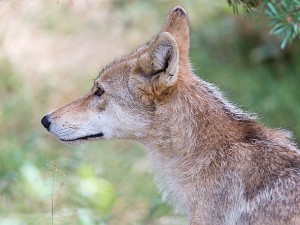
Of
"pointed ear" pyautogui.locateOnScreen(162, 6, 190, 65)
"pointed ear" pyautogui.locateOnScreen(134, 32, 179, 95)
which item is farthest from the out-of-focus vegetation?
"pointed ear" pyautogui.locateOnScreen(134, 32, 179, 95)

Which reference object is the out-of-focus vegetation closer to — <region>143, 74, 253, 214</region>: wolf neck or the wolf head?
the wolf head

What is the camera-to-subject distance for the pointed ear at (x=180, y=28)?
6516mm

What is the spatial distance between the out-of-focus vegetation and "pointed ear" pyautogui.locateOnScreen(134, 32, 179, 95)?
1.42 meters

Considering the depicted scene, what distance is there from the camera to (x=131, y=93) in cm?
632

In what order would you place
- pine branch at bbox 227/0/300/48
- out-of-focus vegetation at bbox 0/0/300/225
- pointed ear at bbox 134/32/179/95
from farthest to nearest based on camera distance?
out-of-focus vegetation at bbox 0/0/300/225
pine branch at bbox 227/0/300/48
pointed ear at bbox 134/32/179/95

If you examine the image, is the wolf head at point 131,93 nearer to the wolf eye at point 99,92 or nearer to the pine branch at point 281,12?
the wolf eye at point 99,92

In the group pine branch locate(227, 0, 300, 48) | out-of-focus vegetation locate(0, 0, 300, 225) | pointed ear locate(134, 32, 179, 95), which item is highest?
pine branch locate(227, 0, 300, 48)

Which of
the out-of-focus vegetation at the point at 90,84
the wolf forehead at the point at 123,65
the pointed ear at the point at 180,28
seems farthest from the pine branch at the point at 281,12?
the out-of-focus vegetation at the point at 90,84

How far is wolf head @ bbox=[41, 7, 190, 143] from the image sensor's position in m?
6.12

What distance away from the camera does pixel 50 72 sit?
38.1ft

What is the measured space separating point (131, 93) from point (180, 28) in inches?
25.4

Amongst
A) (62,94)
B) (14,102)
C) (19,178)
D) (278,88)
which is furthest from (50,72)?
(19,178)

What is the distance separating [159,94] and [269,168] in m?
0.92

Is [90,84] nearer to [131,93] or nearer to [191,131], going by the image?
[131,93]
